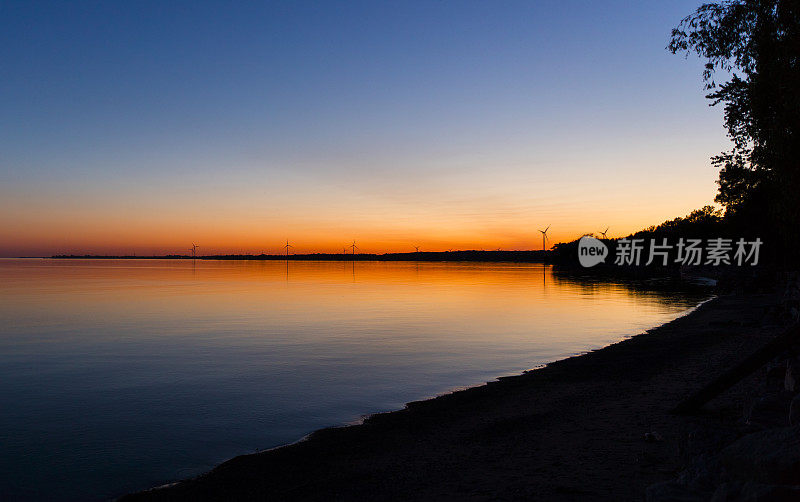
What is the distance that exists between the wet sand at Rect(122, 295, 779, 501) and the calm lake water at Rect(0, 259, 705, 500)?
2181 millimetres

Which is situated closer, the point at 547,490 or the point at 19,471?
the point at 547,490

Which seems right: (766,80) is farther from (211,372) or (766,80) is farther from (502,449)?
(211,372)

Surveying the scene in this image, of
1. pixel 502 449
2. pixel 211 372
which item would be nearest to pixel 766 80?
pixel 502 449

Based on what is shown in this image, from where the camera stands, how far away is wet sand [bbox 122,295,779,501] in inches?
423

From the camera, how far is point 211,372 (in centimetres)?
Answer: 2656

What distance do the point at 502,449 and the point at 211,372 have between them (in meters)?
17.8

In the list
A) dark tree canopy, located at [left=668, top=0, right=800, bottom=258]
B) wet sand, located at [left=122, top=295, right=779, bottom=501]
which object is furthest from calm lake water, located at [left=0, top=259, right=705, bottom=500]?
dark tree canopy, located at [left=668, top=0, right=800, bottom=258]

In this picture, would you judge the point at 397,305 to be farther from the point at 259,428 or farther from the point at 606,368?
the point at 259,428

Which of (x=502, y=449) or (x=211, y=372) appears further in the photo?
(x=211, y=372)

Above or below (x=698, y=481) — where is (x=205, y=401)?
below

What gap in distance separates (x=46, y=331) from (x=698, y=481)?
45712mm

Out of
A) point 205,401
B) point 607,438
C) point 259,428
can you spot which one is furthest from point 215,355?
point 607,438

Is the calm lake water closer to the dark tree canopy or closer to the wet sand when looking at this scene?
the wet sand

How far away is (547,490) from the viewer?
10.2 meters
